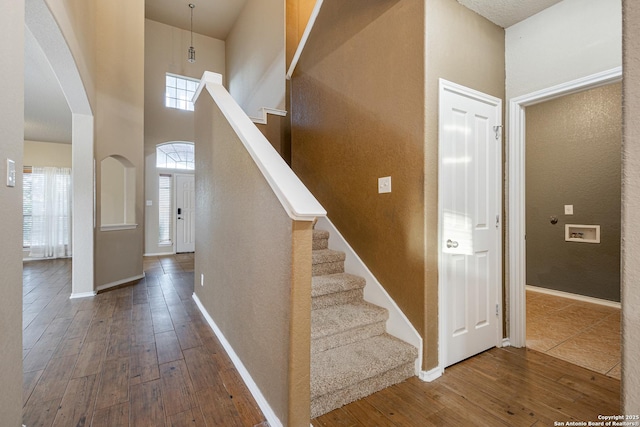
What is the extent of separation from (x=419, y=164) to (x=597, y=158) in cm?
320

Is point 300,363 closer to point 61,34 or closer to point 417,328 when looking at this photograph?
point 417,328

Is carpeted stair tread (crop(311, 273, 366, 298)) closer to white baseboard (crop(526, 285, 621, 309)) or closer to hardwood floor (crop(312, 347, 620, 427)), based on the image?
hardwood floor (crop(312, 347, 620, 427))

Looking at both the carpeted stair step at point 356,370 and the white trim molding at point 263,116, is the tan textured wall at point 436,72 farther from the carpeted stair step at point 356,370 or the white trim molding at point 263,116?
the white trim molding at point 263,116

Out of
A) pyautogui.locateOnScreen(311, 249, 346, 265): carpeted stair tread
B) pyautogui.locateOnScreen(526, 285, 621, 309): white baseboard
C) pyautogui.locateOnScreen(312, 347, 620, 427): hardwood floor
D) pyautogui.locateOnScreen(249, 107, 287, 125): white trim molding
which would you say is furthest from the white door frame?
pyautogui.locateOnScreen(249, 107, 287, 125): white trim molding

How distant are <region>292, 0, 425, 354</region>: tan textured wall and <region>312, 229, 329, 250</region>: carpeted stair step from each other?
0.57 feet

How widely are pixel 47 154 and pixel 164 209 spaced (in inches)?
111

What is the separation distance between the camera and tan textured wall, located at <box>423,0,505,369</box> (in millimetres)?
1942

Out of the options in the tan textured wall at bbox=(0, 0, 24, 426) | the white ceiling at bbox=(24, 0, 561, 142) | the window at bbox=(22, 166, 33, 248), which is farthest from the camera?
the window at bbox=(22, 166, 33, 248)

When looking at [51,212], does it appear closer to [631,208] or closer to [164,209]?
[164,209]

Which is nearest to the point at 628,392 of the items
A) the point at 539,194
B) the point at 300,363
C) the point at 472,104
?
the point at 300,363

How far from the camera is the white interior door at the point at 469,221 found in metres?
2.04

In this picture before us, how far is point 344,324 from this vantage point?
6.64 ft

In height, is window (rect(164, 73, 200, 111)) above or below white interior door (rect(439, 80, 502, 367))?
above

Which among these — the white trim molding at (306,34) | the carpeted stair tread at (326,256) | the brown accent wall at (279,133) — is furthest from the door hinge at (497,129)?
the brown accent wall at (279,133)
